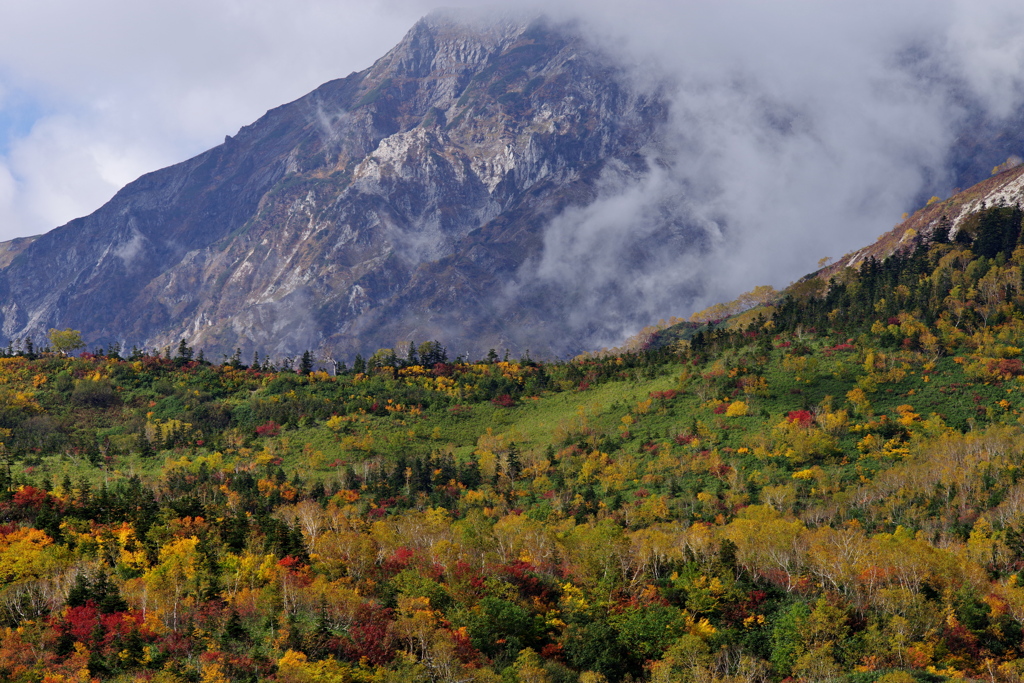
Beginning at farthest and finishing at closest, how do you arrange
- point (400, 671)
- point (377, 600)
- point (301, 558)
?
point (301, 558)
point (377, 600)
point (400, 671)

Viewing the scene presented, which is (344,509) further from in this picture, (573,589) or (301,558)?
(573,589)

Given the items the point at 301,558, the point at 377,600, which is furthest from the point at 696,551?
the point at 301,558

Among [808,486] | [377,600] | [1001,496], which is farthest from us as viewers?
[808,486]

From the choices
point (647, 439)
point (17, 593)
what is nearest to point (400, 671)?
point (17, 593)

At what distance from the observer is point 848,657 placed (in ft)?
302

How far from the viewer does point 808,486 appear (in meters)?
163

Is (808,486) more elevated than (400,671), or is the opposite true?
(400,671)

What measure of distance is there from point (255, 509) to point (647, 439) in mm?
90671

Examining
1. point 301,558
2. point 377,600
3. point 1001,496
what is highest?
point 301,558

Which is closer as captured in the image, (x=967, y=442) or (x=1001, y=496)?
(x=1001, y=496)

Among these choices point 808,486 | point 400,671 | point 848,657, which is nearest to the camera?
point 400,671

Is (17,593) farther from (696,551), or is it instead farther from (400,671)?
(696,551)

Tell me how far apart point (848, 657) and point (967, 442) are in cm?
9006

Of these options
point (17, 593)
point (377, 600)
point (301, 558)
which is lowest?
point (377, 600)
